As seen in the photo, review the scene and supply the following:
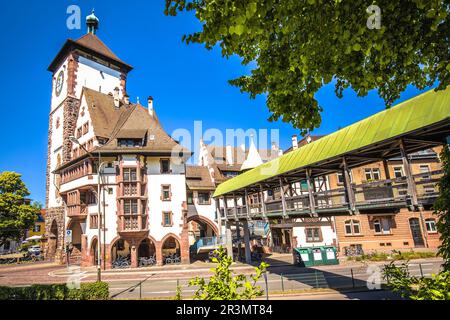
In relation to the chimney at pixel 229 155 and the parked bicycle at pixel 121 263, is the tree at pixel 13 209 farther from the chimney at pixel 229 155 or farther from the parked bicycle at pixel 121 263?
the chimney at pixel 229 155

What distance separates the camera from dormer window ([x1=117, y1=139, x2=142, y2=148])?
3167cm

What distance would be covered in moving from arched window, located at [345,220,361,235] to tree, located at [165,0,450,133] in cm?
2931

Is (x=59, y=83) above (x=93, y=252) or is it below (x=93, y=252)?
above

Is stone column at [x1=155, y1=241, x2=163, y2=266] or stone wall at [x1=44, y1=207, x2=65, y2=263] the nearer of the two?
stone column at [x1=155, y1=241, x2=163, y2=266]

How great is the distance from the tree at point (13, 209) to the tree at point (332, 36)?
150ft

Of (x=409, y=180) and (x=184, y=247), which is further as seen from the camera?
(x=184, y=247)

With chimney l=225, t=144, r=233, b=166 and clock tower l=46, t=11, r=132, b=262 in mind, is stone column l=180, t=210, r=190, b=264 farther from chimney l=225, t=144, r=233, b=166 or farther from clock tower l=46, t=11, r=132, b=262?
chimney l=225, t=144, r=233, b=166

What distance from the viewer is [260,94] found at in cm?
815

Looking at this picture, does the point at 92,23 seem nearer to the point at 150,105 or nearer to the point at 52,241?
the point at 150,105

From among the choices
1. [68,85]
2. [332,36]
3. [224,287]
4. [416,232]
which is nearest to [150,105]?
[68,85]

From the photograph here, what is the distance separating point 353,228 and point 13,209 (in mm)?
A: 44619

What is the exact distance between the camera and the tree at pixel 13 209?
40.3 metres

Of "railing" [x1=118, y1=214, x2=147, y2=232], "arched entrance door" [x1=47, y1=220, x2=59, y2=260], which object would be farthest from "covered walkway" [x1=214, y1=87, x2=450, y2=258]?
"arched entrance door" [x1=47, y1=220, x2=59, y2=260]

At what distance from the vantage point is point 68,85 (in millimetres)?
39625
